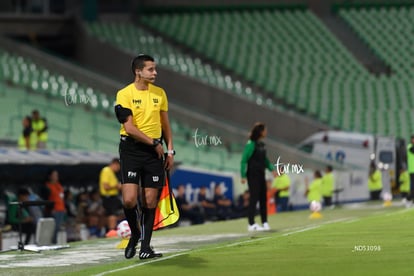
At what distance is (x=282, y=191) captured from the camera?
3406 centimetres

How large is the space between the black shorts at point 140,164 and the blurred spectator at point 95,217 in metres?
14.7

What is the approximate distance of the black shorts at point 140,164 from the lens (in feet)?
47.1

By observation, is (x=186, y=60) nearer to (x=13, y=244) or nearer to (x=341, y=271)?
(x=13, y=244)

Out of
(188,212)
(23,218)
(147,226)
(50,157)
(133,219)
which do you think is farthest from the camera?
(188,212)

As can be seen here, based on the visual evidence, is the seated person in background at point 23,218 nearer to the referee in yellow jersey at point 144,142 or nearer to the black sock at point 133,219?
the black sock at point 133,219

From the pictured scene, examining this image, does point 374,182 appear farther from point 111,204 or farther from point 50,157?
point 111,204

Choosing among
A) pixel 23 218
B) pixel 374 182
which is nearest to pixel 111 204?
pixel 23 218

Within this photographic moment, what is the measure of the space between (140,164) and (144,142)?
0.28m

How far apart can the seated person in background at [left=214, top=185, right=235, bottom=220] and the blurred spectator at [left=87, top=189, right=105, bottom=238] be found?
4552mm

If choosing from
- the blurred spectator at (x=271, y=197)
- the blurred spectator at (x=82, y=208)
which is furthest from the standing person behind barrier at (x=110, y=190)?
the blurred spectator at (x=271, y=197)

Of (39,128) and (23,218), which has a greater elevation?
(39,128)

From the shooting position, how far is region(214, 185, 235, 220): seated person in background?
33469mm

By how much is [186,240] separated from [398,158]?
2335 centimetres

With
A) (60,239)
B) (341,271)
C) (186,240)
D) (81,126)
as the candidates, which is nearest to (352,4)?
(81,126)
